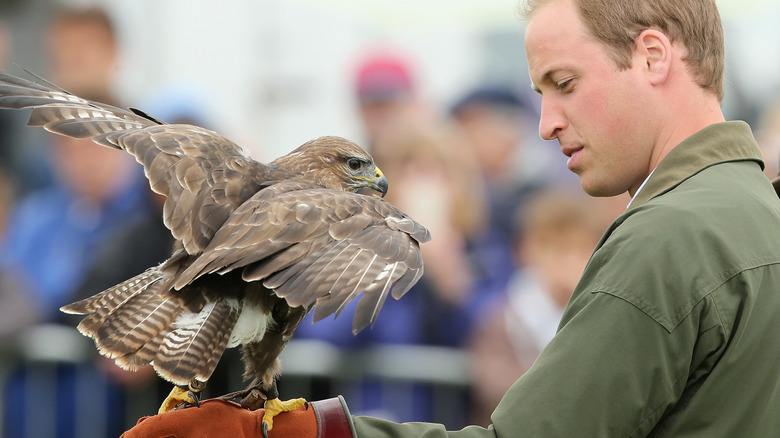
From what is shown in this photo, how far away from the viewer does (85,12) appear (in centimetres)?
668

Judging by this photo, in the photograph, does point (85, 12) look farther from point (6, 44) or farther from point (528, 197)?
point (528, 197)

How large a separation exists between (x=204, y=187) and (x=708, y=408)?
171 centimetres

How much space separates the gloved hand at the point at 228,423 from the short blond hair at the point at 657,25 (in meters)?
1.21

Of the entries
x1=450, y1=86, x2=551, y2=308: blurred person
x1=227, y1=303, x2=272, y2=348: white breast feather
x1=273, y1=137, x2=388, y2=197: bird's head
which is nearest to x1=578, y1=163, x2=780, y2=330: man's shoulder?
x1=227, y1=303, x2=272, y2=348: white breast feather

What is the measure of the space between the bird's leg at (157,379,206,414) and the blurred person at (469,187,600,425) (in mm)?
2652

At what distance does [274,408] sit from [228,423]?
0.22m

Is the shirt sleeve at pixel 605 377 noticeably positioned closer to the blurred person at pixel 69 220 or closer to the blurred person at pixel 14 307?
the blurred person at pixel 69 220

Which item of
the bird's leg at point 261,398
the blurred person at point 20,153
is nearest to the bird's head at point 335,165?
the bird's leg at point 261,398

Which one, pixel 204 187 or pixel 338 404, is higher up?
pixel 204 187

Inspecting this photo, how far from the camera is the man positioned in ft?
7.57

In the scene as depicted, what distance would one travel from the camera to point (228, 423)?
2.86m

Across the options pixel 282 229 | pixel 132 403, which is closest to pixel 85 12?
pixel 132 403

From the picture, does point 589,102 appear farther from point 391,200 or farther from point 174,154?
point 391,200

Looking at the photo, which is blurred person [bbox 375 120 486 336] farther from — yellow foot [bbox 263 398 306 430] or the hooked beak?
yellow foot [bbox 263 398 306 430]
